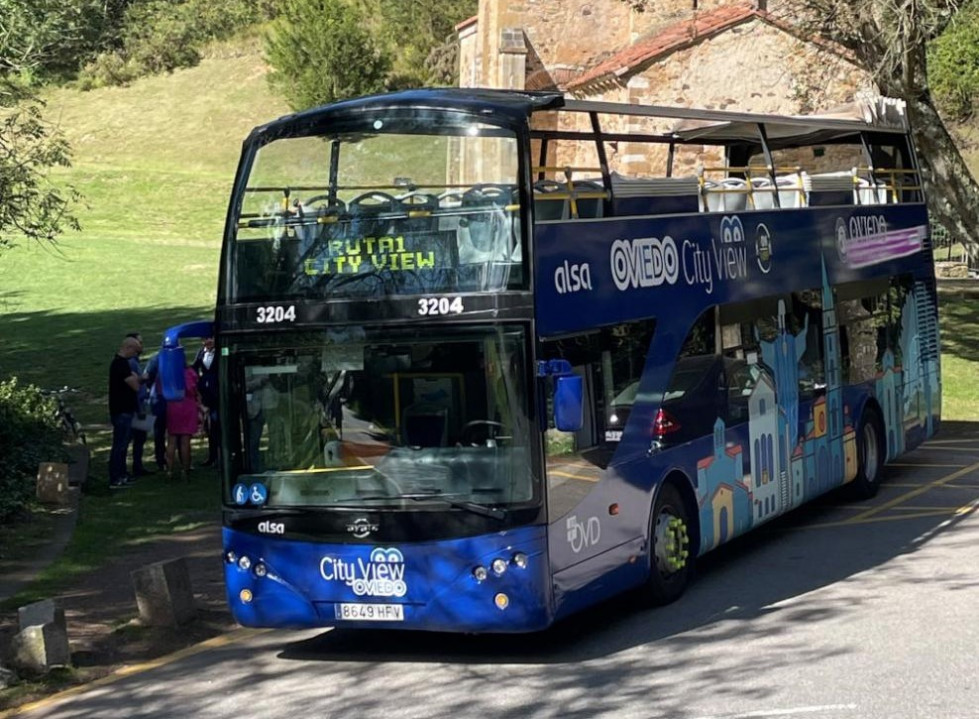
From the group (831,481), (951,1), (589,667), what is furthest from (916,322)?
(589,667)

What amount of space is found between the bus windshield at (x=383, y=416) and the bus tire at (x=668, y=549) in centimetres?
214

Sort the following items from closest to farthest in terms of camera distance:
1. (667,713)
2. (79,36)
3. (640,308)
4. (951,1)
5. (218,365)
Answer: (667,713)
(218,365)
(640,308)
(79,36)
(951,1)

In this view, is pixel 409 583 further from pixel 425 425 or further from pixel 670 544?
pixel 670 544

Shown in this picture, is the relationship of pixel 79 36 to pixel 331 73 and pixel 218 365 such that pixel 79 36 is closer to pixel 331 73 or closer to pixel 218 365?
pixel 218 365

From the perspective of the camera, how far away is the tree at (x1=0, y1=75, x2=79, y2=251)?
58.0ft

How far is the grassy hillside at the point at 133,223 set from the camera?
35250 millimetres

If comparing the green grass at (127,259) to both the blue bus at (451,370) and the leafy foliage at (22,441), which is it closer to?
the leafy foliage at (22,441)

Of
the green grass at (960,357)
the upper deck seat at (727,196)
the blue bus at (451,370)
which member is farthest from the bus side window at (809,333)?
the green grass at (960,357)

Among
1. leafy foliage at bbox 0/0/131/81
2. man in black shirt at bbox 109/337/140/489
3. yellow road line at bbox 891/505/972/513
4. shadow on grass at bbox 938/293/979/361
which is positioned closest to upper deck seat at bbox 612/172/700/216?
yellow road line at bbox 891/505/972/513

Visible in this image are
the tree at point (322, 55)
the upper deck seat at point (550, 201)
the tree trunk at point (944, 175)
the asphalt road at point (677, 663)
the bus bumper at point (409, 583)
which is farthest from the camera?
the tree at point (322, 55)

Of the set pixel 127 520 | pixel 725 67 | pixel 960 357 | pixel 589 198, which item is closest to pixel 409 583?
pixel 589 198

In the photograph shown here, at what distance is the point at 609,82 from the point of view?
35.5 metres

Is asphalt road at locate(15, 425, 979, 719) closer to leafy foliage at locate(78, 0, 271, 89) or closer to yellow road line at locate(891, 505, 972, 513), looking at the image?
yellow road line at locate(891, 505, 972, 513)

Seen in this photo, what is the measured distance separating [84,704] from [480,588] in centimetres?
258
